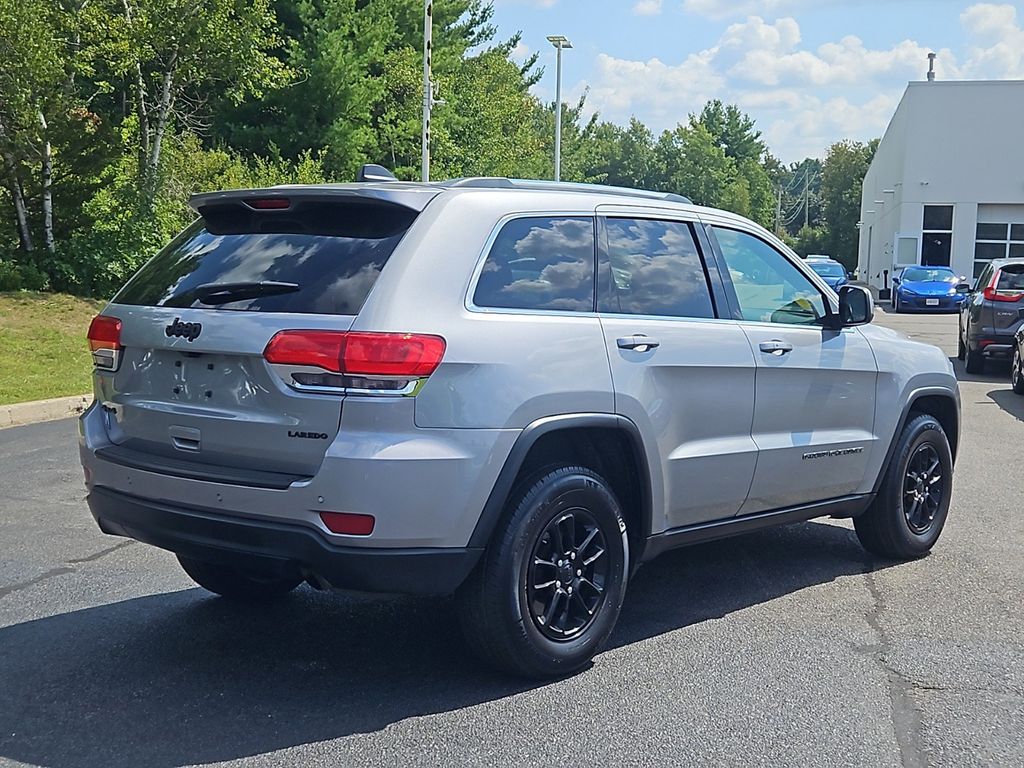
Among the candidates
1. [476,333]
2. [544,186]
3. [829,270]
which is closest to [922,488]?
[544,186]

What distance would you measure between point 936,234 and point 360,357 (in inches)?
1971

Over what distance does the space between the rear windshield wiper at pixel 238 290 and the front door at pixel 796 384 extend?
2.21 metres

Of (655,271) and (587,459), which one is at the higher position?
(655,271)

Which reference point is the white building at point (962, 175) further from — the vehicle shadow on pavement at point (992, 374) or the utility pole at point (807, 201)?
the utility pole at point (807, 201)

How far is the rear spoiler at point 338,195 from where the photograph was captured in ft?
14.1

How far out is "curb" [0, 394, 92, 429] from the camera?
11703mm

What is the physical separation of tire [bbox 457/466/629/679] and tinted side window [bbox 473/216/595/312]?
2.22ft

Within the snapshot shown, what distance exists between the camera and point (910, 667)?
4.71m

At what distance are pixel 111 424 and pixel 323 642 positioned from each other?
127 centimetres

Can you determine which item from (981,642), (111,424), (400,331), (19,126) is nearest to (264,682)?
(111,424)

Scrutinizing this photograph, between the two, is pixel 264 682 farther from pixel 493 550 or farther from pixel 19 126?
pixel 19 126

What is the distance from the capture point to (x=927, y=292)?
34062 millimetres

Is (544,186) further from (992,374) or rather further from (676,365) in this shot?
(992,374)

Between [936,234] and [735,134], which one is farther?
[735,134]
